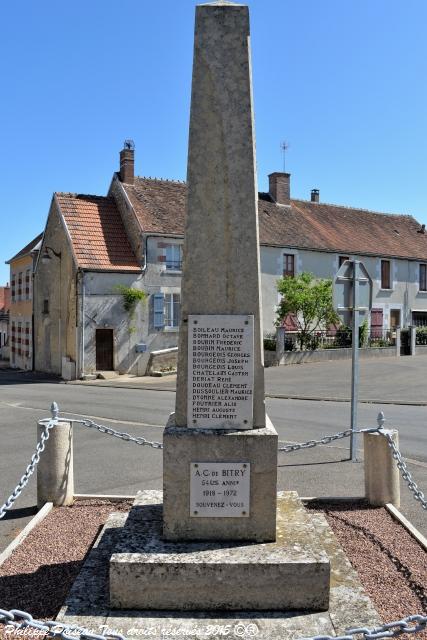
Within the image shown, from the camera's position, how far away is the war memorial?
3.77 metres

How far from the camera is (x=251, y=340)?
4.30 metres

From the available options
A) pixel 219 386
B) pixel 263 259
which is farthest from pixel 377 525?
pixel 263 259

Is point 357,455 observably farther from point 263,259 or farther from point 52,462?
point 263,259

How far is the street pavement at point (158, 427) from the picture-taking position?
6941 mm

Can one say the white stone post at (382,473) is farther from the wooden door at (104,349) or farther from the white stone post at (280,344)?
the wooden door at (104,349)

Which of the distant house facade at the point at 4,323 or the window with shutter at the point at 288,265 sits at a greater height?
the window with shutter at the point at 288,265

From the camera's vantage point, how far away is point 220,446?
13.7 ft

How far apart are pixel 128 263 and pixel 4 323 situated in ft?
82.3

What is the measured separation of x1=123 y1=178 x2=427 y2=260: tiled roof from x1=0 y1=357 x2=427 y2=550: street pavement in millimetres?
7348

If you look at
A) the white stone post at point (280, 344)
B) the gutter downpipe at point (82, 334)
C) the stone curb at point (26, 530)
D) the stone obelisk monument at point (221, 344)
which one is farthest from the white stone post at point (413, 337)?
the stone obelisk monument at point (221, 344)

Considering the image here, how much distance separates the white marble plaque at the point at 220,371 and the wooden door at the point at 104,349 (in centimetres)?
2046

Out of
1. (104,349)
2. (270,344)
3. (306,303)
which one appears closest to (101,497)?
(104,349)

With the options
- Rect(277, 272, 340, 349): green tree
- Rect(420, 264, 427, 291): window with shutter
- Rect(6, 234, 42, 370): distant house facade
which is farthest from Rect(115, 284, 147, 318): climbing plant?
Rect(420, 264, 427, 291): window with shutter

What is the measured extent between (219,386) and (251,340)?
0.40 m
